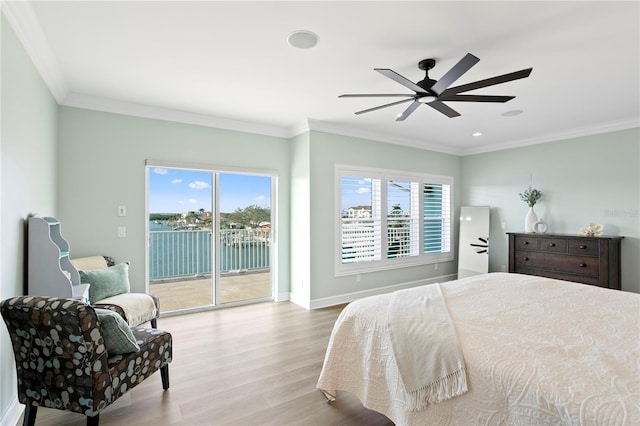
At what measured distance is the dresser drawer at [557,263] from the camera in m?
4.39

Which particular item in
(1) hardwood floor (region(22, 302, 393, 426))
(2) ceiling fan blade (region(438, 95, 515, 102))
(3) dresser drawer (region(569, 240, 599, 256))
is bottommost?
(1) hardwood floor (region(22, 302, 393, 426))

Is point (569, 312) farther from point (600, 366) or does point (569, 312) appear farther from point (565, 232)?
point (565, 232)

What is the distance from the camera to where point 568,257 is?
4.59 metres

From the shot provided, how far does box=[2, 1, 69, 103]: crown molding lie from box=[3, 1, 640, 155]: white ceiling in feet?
0.03

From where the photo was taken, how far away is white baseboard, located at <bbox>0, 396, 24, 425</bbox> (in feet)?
6.36

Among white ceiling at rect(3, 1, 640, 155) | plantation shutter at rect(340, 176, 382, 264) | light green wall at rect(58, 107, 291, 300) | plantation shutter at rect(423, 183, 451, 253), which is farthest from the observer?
plantation shutter at rect(423, 183, 451, 253)

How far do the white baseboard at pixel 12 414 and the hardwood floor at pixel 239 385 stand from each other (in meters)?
0.12

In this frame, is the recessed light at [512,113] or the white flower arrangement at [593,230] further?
the white flower arrangement at [593,230]

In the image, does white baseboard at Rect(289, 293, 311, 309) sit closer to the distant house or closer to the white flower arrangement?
the distant house

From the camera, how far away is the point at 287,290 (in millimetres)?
4945

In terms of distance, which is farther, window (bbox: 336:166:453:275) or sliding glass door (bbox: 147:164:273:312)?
window (bbox: 336:166:453:275)

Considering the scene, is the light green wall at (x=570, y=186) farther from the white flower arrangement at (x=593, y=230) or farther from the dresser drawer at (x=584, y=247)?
the dresser drawer at (x=584, y=247)

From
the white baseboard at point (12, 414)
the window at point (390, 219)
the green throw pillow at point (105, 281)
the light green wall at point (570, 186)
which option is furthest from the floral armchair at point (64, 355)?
the light green wall at point (570, 186)

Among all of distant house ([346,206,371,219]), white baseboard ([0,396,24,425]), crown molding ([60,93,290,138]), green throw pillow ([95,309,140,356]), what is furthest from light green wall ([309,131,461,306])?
white baseboard ([0,396,24,425])
